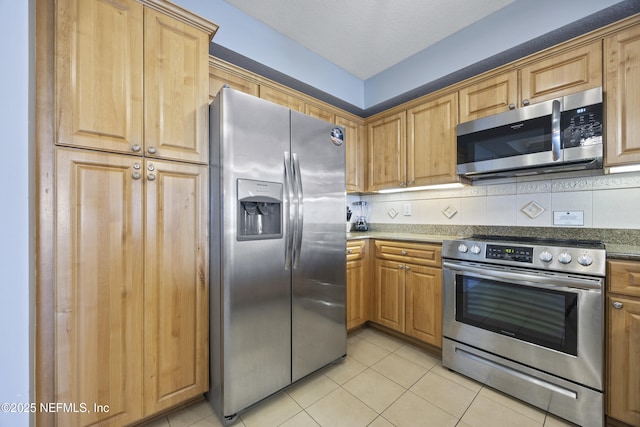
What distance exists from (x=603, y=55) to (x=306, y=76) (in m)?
2.05

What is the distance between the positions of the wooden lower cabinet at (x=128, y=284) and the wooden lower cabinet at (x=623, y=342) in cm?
226

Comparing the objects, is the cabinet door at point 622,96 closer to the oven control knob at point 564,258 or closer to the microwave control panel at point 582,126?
the microwave control panel at point 582,126

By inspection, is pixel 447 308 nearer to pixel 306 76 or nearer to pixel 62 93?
pixel 306 76

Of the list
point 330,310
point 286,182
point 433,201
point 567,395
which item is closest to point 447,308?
point 567,395

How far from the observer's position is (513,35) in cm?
182

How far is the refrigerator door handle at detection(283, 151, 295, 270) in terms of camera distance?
1.60 m

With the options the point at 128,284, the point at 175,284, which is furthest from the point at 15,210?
the point at 175,284

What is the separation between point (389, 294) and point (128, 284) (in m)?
2.01

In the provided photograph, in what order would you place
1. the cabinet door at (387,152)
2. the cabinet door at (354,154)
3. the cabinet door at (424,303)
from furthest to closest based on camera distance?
1. the cabinet door at (354,154)
2. the cabinet door at (387,152)
3. the cabinet door at (424,303)

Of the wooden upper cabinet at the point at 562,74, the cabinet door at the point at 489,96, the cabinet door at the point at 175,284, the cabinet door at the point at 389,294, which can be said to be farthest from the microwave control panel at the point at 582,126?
the cabinet door at the point at 175,284

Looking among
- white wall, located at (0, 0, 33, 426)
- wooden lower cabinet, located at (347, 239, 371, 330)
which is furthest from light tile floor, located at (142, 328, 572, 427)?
white wall, located at (0, 0, 33, 426)

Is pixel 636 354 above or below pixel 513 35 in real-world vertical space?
below

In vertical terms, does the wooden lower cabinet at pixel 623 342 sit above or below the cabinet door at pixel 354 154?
below

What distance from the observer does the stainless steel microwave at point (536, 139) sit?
1576 mm
